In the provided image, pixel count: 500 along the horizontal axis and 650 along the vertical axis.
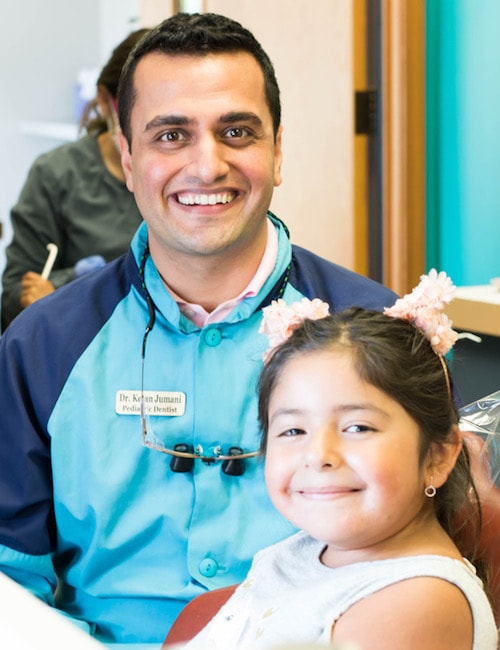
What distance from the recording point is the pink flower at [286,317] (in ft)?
4.50

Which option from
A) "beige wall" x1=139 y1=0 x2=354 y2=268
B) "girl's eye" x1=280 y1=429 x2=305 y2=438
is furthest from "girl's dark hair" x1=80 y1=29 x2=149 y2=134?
"girl's eye" x1=280 y1=429 x2=305 y2=438

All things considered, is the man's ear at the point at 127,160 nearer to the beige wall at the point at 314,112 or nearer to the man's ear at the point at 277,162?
the man's ear at the point at 277,162

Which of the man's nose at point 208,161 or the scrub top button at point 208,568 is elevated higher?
the man's nose at point 208,161

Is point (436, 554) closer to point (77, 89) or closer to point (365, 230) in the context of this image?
point (365, 230)

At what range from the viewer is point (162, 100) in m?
1.63

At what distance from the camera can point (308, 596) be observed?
46.6 inches

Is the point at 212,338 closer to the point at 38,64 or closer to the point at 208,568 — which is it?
the point at 208,568

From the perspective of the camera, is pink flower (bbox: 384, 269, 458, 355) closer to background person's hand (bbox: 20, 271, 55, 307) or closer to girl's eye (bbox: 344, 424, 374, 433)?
girl's eye (bbox: 344, 424, 374, 433)

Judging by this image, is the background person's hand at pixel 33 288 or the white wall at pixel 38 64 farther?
the white wall at pixel 38 64

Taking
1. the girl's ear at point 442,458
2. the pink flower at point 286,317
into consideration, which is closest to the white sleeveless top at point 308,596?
the girl's ear at point 442,458

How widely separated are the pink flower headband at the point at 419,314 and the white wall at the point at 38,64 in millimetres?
4191

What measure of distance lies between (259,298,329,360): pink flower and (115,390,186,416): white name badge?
241 millimetres

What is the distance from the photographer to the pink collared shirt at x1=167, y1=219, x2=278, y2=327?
64.0 inches

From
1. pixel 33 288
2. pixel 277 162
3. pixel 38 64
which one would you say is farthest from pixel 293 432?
pixel 38 64
